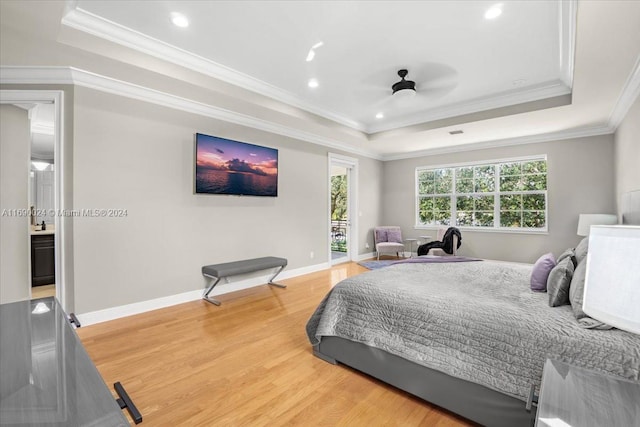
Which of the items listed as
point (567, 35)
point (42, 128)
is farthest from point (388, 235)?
point (42, 128)

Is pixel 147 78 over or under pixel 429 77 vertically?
under

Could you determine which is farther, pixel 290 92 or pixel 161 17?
pixel 290 92

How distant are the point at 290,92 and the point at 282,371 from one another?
139 inches

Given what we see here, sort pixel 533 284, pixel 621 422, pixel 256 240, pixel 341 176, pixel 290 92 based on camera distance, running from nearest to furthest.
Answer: pixel 621 422
pixel 533 284
pixel 290 92
pixel 256 240
pixel 341 176

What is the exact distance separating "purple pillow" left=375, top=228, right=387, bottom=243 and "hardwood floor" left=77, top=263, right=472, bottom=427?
3.95m

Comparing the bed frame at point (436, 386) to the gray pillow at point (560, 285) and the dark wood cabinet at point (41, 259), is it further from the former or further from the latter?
the dark wood cabinet at point (41, 259)

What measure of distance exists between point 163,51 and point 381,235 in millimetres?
5499

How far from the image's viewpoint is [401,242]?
712 cm

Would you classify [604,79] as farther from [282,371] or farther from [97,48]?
[97,48]

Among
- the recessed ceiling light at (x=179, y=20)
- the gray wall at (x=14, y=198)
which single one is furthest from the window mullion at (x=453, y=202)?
the gray wall at (x=14, y=198)

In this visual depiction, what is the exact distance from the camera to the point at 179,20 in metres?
2.64

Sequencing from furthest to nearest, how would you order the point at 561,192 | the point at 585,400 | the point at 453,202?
the point at 453,202
the point at 561,192
the point at 585,400

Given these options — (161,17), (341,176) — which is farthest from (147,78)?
(341,176)

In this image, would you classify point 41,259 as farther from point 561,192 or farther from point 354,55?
point 561,192
